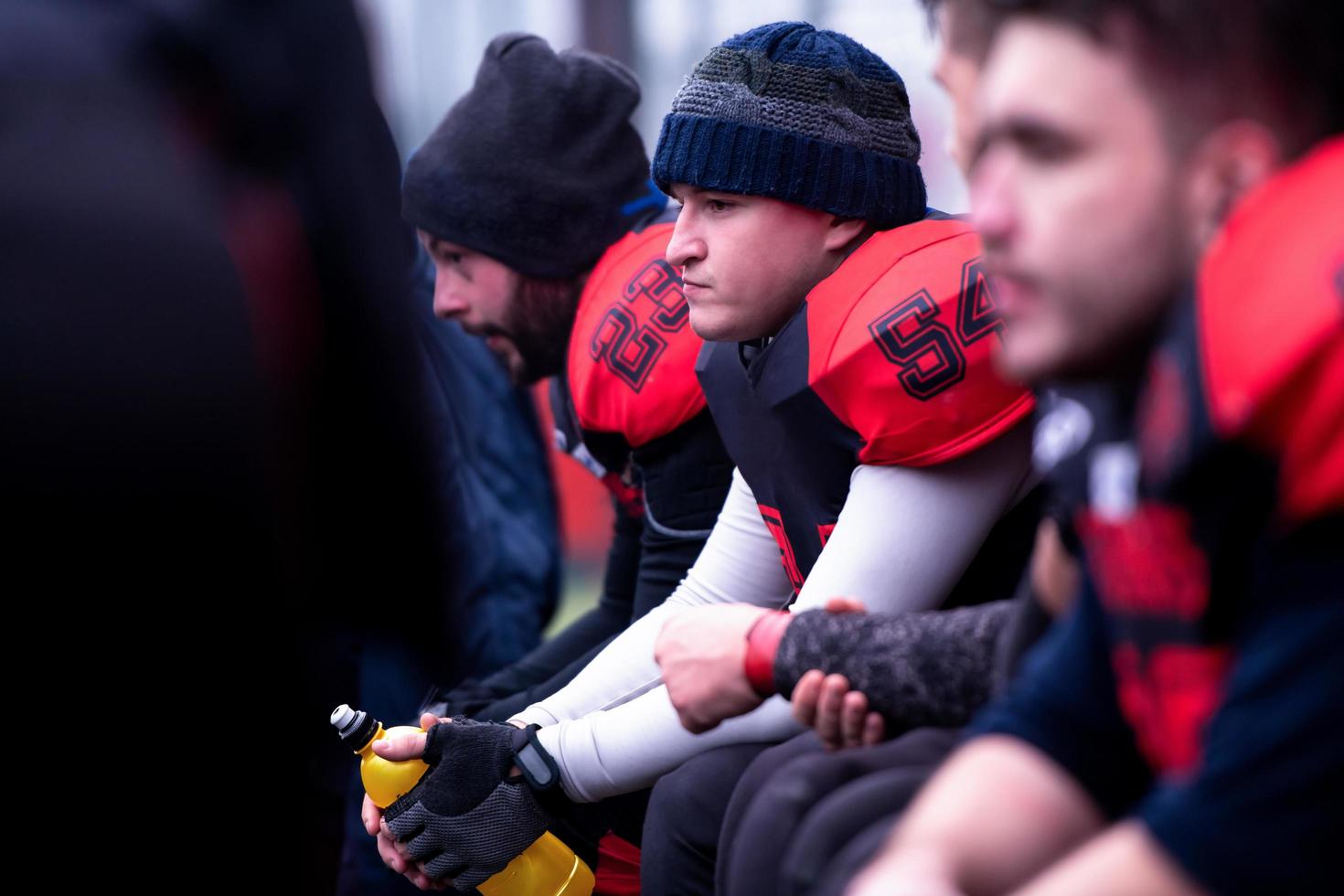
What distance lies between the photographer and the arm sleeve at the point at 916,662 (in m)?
1.38

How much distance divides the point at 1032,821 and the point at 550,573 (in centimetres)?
210

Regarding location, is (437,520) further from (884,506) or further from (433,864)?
(433,864)

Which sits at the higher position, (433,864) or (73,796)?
(73,796)

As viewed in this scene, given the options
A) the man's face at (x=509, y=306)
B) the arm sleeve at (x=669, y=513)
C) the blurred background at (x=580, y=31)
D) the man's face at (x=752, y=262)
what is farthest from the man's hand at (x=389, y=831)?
the blurred background at (x=580, y=31)

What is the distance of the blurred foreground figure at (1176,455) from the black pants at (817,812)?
149 mm

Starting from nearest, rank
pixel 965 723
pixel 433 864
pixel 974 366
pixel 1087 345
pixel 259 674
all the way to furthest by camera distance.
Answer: pixel 1087 345, pixel 259 674, pixel 965 723, pixel 974 366, pixel 433 864

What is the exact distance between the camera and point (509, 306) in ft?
8.62

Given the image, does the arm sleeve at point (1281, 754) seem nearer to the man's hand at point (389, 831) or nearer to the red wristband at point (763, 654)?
the red wristband at point (763, 654)

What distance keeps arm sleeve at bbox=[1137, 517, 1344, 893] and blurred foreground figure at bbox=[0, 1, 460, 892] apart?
1.97 feet

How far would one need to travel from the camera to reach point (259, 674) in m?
1.14

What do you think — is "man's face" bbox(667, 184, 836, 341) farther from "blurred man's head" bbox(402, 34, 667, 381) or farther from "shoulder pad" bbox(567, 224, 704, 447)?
"blurred man's head" bbox(402, 34, 667, 381)

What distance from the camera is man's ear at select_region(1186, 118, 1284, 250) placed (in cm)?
95

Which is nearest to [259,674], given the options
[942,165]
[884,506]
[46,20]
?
[46,20]

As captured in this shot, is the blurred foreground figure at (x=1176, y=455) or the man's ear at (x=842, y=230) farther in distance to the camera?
the man's ear at (x=842, y=230)
